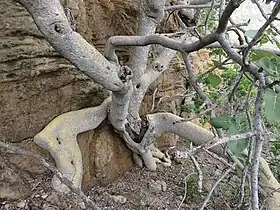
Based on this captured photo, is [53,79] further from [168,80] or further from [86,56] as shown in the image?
[168,80]

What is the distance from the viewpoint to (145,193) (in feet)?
5.18

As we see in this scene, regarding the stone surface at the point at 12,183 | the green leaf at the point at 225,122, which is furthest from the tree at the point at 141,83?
the stone surface at the point at 12,183

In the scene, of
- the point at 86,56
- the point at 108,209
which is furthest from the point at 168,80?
the point at 86,56

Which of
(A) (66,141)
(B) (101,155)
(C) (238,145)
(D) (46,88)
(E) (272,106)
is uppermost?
(E) (272,106)

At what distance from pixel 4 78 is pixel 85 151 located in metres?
0.42

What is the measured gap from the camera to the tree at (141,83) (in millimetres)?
787

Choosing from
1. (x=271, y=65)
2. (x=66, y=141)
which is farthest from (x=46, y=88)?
(x=271, y=65)

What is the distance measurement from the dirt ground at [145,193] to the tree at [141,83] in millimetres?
48

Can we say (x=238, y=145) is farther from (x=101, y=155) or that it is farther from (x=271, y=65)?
(x=101, y=155)

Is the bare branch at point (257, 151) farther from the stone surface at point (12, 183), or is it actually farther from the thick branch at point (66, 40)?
the stone surface at point (12, 183)

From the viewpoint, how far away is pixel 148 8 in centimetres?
140

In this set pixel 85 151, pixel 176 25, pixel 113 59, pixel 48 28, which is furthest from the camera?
pixel 176 25

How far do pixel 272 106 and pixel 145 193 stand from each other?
96 cm

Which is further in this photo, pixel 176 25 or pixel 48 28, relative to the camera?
pixel 176 25
